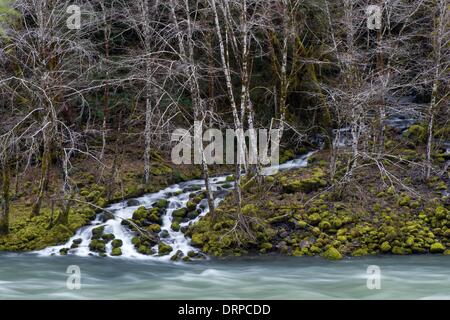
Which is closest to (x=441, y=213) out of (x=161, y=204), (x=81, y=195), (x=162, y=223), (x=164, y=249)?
(x=164, y=249)

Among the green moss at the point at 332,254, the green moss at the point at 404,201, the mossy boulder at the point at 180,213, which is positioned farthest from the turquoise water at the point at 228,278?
the mossy boulder at the point at 180,213

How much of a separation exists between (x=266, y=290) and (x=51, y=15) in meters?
8.52

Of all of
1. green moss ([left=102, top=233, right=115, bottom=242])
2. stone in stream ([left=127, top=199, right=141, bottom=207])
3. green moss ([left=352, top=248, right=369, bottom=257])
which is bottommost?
green moss ([left=352, top=248, right=369, bottom=257])

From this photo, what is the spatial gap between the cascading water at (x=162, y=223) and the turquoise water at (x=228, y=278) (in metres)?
0.61

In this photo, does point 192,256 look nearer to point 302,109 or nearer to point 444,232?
point 444,232

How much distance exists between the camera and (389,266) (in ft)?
40.7

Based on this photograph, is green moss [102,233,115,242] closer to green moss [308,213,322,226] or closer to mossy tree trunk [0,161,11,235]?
mossy tree trunk [0,161,11,235]

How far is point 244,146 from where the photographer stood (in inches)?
579

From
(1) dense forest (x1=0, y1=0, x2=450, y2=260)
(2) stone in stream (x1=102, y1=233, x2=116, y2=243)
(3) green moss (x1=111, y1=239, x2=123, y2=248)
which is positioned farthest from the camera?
(2) stone in stream (x1=102, y1=233, x2=116, y2=243)

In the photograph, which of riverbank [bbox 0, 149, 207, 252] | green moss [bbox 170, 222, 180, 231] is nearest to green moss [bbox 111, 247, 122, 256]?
riverbank [bbox 0, 149, 207, 252]

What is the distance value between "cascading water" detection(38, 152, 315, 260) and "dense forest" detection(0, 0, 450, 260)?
188mm

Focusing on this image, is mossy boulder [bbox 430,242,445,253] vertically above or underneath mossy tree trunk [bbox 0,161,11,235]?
underneath

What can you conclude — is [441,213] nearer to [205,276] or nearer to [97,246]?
[205,276]

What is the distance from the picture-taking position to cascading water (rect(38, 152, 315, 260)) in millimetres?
14195
